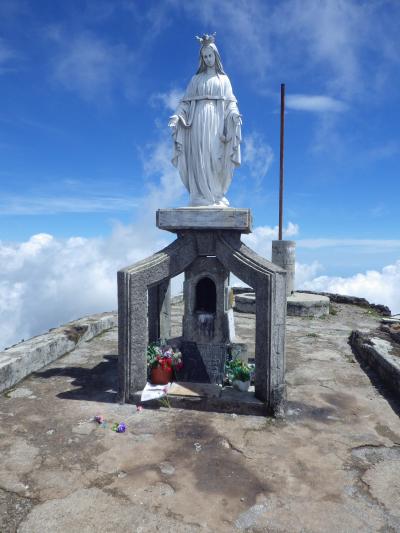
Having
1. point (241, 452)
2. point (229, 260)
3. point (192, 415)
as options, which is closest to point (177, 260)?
point (229, 260)

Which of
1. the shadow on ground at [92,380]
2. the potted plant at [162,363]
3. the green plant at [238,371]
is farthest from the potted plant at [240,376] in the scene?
the shadow on ground at [92,380]

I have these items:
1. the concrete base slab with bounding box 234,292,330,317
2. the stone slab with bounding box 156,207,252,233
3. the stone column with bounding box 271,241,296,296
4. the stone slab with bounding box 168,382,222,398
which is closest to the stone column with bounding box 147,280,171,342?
the stone slab with bounding box 168,382,222,398

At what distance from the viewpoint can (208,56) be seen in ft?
28.3

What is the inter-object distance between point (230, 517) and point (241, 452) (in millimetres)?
1482

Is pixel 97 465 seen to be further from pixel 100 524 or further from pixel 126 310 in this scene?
pixel 126 310

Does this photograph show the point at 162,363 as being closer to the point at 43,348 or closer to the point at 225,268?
the point at 225,268

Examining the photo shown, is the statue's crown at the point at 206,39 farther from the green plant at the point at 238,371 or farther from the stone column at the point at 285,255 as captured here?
the stone column at the point at 285,255

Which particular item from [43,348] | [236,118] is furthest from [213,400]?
[236,118]

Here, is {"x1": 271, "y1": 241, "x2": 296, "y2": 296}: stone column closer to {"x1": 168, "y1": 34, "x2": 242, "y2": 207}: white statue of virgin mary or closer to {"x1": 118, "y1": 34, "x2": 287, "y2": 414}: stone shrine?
{"x1": 118, "y1": 34, "x2": 287, "y2": 414}: stone shrine

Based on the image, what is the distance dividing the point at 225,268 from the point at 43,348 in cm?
502

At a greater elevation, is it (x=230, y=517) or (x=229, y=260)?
(x=229, y=260)

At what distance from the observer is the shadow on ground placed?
8266mm

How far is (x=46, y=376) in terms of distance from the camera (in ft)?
30.8

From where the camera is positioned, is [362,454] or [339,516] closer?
[339,516]
